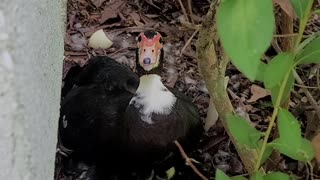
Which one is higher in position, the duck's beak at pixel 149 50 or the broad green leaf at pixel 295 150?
the duck's beak at pixel 149 50

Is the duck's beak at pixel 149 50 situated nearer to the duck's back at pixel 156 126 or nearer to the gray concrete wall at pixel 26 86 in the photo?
the duck's back at pixel 156 126

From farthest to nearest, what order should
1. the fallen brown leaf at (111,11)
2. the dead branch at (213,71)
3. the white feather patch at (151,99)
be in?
the fallen brown leaf at (111,11), the white feather patch at (151,99), the dead branch at (213,71)

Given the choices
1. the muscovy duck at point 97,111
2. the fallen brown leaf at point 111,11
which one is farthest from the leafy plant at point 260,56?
the fallen brown leaf at point 111,11

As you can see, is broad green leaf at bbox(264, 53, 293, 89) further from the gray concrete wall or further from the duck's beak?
the duck's beak

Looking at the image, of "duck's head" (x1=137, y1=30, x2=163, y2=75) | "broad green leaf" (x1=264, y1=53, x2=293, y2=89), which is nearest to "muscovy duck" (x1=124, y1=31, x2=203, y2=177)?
"duck's head" (x1=137, y1=30, x2=163, y2=75)

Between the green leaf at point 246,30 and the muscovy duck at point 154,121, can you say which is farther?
the muscovy duck at point 154,121

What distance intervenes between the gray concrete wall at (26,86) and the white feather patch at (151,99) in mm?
1411

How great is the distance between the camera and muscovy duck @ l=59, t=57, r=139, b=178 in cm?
241

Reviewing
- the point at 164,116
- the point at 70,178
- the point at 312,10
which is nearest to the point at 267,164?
the point at 164,116

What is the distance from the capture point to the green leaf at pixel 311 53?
1249 millimetres

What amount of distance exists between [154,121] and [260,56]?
4.95 feet

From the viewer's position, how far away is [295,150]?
4.19 feet

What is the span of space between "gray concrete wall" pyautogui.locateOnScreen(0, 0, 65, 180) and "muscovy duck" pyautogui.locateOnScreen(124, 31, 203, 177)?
4.52 ft

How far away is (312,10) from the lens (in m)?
1.26
